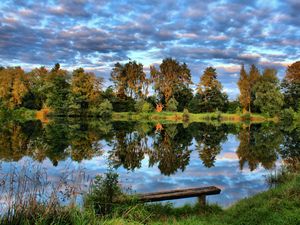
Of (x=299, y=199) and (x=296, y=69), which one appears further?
(x=296, y=69)

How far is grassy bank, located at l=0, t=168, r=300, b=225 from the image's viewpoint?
6395mm

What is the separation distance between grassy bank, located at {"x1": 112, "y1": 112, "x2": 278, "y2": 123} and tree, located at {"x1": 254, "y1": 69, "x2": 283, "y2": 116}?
1979 millimetres

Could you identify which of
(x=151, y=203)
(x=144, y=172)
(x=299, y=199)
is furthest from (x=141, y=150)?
(x=299, y=199)

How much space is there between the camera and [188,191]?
9.78 m

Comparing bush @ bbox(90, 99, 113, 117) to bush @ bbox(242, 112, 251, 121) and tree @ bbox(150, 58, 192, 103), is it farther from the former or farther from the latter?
bush @ bbox(242, 112, 251, 121)

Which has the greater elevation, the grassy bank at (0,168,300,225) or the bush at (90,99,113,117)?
the bush at (90,99,113,117)

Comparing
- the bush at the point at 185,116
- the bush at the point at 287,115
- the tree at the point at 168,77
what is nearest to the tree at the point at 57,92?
the tree at the point at 168,77

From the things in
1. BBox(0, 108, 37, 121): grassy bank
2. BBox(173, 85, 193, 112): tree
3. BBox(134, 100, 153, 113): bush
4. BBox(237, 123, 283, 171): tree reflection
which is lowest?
BBox(237, 123, 283, 171): tree reflection

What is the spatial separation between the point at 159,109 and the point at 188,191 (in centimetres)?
6072

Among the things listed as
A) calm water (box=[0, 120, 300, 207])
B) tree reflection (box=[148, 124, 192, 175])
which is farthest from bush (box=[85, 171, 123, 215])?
tree reflection (box=[148, 124, 192, 175])

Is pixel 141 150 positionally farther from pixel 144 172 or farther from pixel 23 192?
pixel 23 192

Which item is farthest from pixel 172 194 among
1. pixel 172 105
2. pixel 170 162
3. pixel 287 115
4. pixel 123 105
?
pixel 123 105

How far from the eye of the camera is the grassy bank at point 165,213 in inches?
252

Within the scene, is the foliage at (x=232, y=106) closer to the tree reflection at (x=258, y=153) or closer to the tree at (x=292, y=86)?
the tree at (x=292, y=86)
